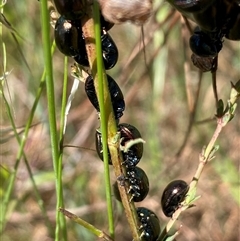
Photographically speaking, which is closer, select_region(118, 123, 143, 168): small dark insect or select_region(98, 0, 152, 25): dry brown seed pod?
select_region(98, 0, 152, 25): dry brown seed pod

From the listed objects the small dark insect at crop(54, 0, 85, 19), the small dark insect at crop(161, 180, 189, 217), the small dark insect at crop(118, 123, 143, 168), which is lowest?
the small dark insect at crop(161, 180, 189, 217)

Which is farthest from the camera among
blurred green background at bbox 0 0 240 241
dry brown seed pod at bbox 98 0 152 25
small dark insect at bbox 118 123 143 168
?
blurred green background at bbox 0 0 240 241

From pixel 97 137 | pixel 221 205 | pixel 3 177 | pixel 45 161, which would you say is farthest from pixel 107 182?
pixel 221 205

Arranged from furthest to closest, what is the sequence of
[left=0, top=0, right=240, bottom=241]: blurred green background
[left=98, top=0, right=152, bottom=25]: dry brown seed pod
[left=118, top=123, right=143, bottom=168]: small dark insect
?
[left=0, top=0, right=240, bottom=241]: blurred green background
[left=118, top=123, right=143, bottom=168]: small dark insect
[left=98, top=0, right=152, bottom=25]: dry brown seed pod

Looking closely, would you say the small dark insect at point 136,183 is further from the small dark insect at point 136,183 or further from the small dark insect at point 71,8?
the small dark insect at point 71,8

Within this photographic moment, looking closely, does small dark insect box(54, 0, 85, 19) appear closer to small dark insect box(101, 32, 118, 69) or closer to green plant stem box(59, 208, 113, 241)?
small dark insect box(101, 32, 118, 69)

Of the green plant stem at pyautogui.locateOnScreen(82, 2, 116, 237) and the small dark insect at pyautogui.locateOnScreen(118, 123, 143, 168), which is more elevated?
the green plant stem at pyautogui.locateOnScreen(82, 2, 116, 237)

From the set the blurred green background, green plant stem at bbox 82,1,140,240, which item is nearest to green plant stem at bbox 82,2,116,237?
green plant stem at bbox 82,1,140,240

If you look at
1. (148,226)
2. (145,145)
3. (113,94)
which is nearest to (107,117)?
(113,94)
